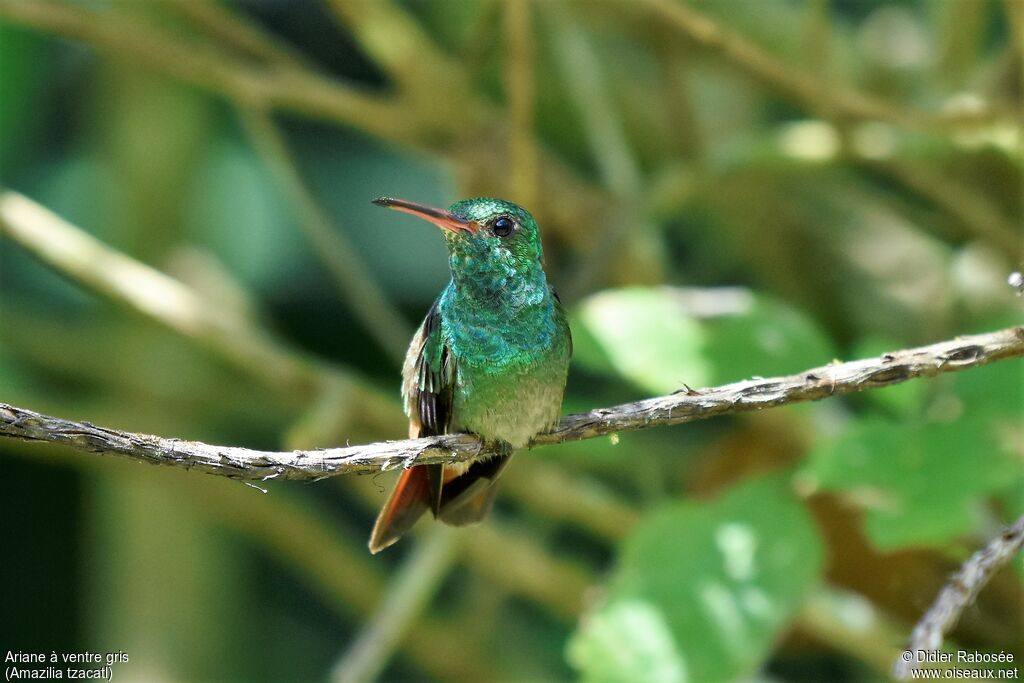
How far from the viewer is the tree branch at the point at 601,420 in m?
1.59

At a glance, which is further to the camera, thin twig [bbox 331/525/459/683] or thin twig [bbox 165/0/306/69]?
thin twig [bbox 165/0/306/69]

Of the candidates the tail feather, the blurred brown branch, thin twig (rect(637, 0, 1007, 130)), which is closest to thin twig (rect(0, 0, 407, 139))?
the blurred brown branch

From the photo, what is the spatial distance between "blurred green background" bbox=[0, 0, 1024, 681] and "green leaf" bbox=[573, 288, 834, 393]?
11 mm

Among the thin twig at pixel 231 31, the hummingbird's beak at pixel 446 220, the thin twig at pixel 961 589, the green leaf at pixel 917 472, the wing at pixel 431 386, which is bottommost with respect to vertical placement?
the thin twig at pixel 961 589

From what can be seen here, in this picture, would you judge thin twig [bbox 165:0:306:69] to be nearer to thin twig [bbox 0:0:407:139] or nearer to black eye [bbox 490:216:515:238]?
thin twig [bbox 0:0:407:139]

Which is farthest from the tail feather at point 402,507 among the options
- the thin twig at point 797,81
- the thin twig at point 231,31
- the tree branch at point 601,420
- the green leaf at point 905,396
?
the thin twig at point 231,31

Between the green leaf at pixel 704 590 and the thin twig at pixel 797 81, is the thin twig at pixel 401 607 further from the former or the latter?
the thin twig at pixel 797 81

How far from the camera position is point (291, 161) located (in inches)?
158

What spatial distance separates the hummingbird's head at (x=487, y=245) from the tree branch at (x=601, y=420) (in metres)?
0.70

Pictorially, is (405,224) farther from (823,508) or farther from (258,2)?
(823,508)

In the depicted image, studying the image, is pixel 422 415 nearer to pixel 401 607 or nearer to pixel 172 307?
pixel 401 607

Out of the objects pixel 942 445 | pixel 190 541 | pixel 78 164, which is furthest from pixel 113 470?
pixel 942 445

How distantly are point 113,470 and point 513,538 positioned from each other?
1602mm

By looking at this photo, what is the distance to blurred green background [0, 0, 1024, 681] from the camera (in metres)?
3.12
